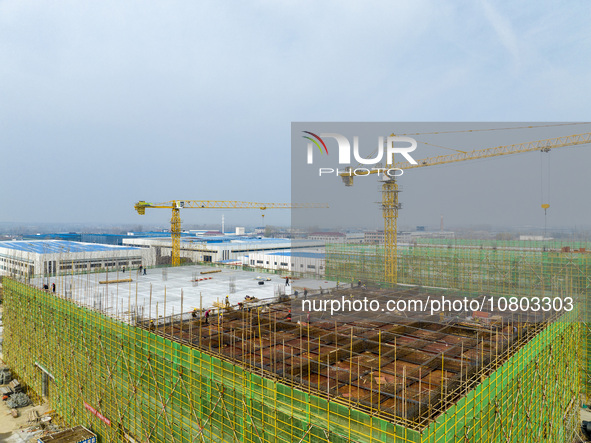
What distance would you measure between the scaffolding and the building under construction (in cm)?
7

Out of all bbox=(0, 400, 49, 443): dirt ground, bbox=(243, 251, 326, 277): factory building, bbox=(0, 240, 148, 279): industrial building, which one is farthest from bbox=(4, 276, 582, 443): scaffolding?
bbox=(0, 240, 148, 279): industrial building

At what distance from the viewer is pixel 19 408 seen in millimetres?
27562

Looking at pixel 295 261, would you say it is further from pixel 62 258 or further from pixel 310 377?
pixel 310 377

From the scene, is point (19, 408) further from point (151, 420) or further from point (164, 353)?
point (164, 353)

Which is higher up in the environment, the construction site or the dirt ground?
the construction site

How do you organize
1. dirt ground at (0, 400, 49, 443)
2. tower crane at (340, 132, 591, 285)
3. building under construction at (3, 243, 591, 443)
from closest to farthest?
building under construction at (3, 243, 591, 443), dirt ground at (0, 400, 49, 443), tower crane at (340, 132, 591, 285)

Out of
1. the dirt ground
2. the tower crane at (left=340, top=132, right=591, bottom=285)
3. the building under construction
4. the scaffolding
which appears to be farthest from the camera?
the tower crane at (left=340, top=132, right=591, bottom=285)

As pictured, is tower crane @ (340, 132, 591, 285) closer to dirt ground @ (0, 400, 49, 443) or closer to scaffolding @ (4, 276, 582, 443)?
scaffolding @ (4, 276, 582, 443)

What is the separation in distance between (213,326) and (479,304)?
1777 cm

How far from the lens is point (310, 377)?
43.8 ft

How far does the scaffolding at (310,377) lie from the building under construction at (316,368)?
70mm

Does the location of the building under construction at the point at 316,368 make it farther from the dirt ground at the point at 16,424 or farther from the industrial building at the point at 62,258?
the industrial building at the point at 62,258

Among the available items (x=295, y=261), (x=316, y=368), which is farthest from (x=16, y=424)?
(x=295, y=261)

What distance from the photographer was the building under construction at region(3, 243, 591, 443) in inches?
456
